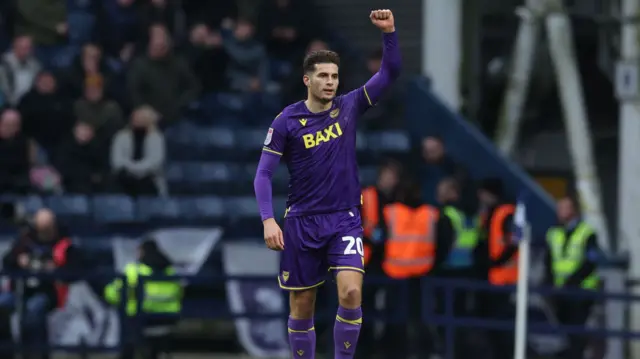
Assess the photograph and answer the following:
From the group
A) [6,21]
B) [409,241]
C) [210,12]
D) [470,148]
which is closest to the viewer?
[409,241]

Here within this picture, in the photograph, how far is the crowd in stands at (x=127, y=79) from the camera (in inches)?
697

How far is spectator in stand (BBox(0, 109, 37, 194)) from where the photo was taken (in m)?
17.6

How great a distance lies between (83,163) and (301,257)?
713cm

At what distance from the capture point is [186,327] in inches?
680

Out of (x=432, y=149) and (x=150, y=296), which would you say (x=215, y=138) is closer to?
(x=150, y=296)

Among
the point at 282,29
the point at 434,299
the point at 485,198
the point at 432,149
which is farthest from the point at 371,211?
the point at 282,29

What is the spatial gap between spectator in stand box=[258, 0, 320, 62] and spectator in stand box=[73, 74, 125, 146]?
106 inches

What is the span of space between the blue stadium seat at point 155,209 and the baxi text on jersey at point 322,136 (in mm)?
7093

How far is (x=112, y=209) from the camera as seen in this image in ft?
57.8

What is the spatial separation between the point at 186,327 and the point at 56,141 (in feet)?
8.14

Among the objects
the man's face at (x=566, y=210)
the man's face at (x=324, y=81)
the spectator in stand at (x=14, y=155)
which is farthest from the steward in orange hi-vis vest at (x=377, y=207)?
the man's face at (x=324, y=81)

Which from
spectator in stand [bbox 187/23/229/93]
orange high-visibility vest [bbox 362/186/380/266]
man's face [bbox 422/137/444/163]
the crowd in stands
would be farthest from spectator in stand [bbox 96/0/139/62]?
orange high-visibility vest [bbox 362/186/380/266]

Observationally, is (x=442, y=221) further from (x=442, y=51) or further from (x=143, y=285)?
(x=442, y=51)

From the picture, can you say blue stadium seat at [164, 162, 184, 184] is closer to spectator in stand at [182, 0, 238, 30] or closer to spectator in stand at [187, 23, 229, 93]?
spectator in stand at [187, 23, 229, 93]
